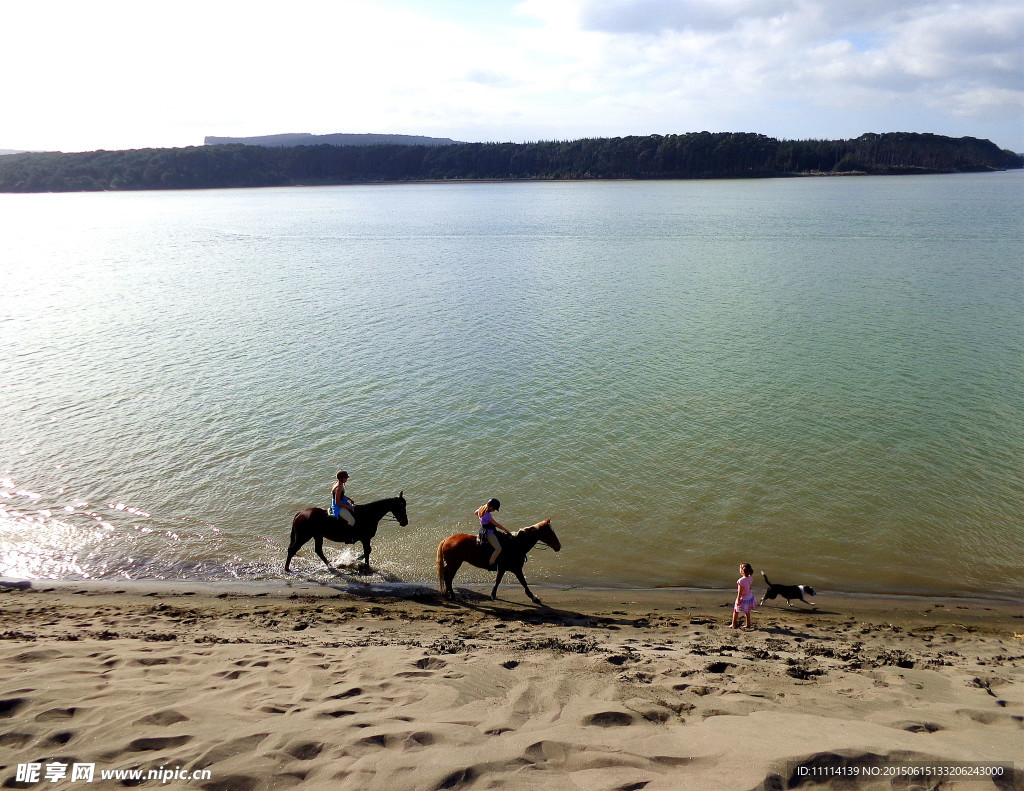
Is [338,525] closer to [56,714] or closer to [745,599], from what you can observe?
[56,714]

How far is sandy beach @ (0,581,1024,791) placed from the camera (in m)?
6.69

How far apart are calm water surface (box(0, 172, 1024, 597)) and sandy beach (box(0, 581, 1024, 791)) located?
6.05ft

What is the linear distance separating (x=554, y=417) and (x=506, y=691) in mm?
14219

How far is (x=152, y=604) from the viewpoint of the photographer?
13.0 m

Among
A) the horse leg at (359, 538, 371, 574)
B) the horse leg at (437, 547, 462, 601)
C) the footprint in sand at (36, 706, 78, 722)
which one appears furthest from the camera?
the horse leg at (359, 538, 371, 574)

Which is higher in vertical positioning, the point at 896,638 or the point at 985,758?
the point at 985,758

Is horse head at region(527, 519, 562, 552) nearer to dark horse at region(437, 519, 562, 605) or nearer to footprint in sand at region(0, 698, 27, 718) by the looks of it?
dark horse at region(437, 519, 562, 605)

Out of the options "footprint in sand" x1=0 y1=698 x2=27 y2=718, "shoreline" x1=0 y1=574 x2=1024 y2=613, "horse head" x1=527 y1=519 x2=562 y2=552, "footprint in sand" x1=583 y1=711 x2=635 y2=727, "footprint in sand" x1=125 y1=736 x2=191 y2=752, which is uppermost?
"horse head" x1=527 y1=519 x2=562 y2=552

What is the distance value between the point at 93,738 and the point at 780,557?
42.3 feet

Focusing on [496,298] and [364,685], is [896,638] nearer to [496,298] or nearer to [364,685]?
[364,685]

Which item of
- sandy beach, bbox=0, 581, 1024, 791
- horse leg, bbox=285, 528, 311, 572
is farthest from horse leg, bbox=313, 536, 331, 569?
sandy beach, bbox=0, 581, 1024, 791

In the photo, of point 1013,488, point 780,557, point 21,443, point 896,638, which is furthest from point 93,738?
point 1013,488

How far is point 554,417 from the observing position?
888 inches

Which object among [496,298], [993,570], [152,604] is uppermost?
[496,298]
